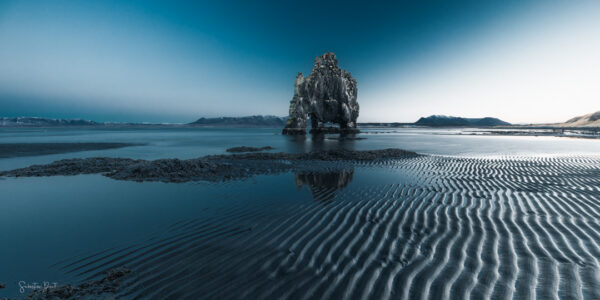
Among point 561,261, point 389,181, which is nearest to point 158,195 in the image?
point 389,181

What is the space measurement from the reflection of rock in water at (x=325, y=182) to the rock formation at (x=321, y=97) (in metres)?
51.5

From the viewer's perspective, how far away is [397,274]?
3.25 metres

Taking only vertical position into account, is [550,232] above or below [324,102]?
below

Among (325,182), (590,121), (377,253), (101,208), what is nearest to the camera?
(377,253)

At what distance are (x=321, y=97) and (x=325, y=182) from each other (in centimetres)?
5685

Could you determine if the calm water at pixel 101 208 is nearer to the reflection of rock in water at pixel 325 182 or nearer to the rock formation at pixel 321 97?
the reflection of rock in water at pixel 325 182

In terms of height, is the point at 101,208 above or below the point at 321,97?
below

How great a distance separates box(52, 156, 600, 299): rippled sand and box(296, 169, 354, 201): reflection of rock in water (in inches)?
40.2

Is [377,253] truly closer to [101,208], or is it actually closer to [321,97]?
[101,208]

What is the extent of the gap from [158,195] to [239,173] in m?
4.31

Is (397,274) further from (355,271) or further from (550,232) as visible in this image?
(550,232)

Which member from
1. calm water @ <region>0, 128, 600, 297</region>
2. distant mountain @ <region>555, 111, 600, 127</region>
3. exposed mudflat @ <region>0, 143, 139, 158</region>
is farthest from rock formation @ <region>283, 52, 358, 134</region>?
distant mountain @ <region>555, 111, 600, 127</region>

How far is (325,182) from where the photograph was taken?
31.9 feet

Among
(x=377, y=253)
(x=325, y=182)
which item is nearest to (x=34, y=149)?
(x=325, y=182)
